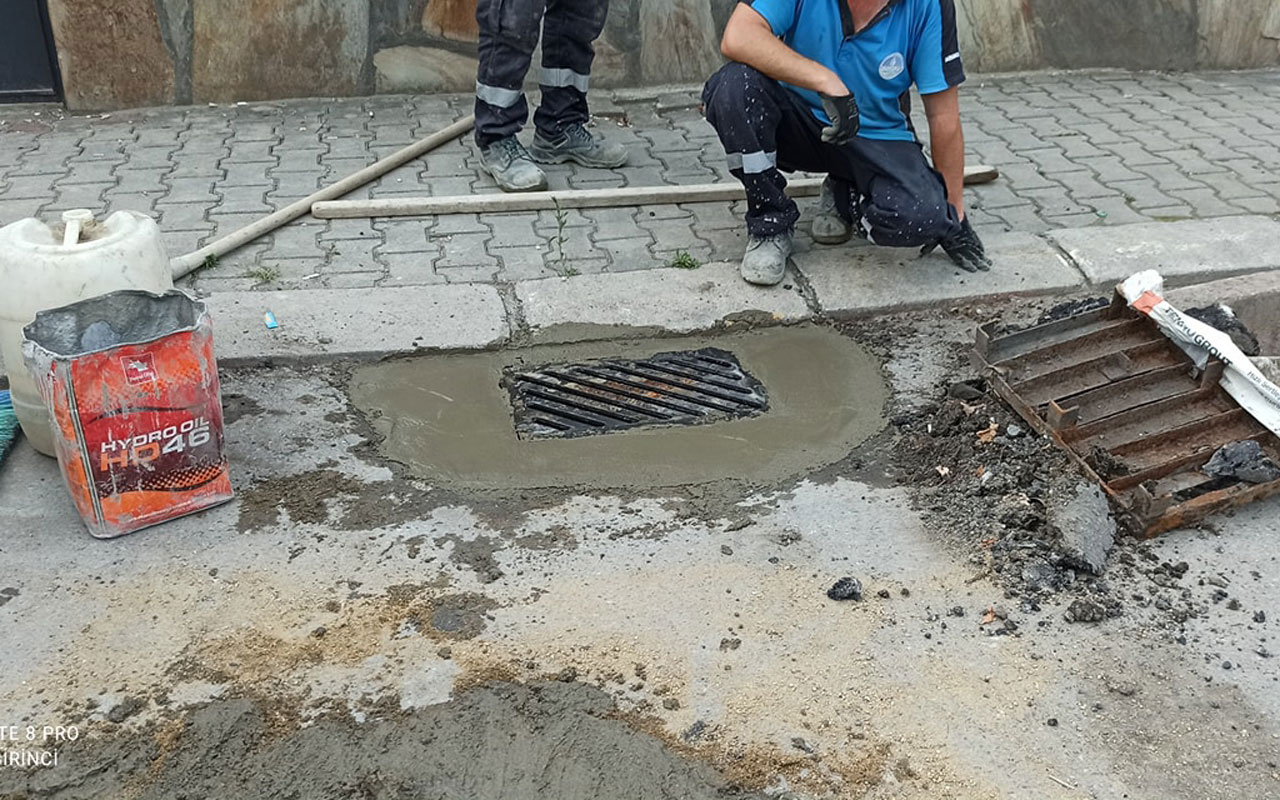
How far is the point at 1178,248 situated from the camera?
173 inches

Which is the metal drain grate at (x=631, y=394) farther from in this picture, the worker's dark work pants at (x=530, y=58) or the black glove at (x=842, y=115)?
the worker's dark work pants at (x=530, y=58)

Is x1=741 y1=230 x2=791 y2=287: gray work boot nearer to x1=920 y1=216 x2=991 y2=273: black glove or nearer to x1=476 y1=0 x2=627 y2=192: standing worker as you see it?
x1=920 y1=216 x2=991 y2=273: black glove

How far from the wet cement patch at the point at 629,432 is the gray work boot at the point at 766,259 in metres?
0.30

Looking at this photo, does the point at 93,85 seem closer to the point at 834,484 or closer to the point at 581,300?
the point at 581,300

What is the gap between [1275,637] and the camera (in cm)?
264

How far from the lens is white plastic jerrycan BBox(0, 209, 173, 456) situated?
116 inches

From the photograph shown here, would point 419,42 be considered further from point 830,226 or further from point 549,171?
point 830,226

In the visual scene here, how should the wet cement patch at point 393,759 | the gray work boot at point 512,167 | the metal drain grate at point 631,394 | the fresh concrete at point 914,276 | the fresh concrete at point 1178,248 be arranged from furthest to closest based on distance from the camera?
1. the gray work boot at point 512,167
2. the fresh concrete at point 1178,248
3. the fresh concrete at point 914,276
4. the metal drain grate at point 631,394
5. the wet cement patch at point 393,759

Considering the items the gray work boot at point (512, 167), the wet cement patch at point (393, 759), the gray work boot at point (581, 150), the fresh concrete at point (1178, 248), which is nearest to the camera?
the wet cement patch at point (393, 759)

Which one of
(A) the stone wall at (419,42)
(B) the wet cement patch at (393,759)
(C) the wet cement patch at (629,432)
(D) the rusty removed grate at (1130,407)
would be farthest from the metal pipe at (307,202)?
(D) the rusty removed grate at (1130,407)

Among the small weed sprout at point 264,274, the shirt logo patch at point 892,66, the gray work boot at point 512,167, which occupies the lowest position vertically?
the small weed sprout at point 264,274

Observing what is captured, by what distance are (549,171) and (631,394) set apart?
1861mm

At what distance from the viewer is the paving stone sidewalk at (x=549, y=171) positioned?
14.5 ft

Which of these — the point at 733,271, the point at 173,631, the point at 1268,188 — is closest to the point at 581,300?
the point at 733,271
